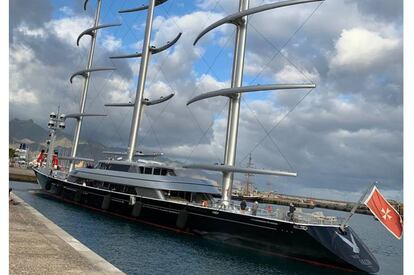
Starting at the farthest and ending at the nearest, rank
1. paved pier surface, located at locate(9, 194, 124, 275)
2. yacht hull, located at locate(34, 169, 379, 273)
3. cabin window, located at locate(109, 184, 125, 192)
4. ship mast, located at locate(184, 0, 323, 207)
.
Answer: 1. cabin window, located at locate(109, 184, 125, 192)
2. ship mast, located at locate(184, 0, 323, 207)
3. yacht hull, located at locate(34, 169, 379, 273)
4. paved pier surface, located at locate(9, 194, 124, 275)

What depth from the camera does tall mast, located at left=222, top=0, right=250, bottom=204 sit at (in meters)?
29.4

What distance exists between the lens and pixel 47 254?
1194 centimetres

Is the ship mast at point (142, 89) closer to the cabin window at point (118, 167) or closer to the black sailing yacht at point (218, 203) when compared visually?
the black sailing yacht at point (218, 203)

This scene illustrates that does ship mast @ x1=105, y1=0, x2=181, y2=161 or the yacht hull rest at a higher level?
ship mast @ x1=105, y1=0, x2=181, y2=161

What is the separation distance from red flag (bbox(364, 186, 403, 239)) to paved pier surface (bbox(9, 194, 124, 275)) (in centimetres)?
1243

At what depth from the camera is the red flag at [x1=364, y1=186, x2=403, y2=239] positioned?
17.5 metres

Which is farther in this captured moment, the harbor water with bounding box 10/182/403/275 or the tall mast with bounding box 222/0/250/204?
the tall mast with bounding box 222/0/250/204

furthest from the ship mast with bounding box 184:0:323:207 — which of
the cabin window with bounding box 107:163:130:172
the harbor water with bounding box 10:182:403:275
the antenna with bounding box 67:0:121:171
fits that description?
the antenna with bounding box 67:0:121:171

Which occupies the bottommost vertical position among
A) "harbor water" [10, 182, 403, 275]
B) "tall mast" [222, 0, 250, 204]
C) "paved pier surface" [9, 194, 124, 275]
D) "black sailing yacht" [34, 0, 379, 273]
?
"harbor water" [10, 182, 403, 275]

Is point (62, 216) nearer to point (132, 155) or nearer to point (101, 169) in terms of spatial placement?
point (101, 169)

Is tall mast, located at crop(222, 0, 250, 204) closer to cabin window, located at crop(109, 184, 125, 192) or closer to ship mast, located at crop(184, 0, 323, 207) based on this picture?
ship mast, located at crop(184, 0, 323, 207)

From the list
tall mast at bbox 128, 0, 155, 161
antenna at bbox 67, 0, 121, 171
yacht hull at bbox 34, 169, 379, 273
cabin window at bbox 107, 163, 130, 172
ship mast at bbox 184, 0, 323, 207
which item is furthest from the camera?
antenna at bbox 67, 0, 121, 171

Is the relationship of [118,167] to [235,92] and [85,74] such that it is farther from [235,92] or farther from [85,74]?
[85,74]

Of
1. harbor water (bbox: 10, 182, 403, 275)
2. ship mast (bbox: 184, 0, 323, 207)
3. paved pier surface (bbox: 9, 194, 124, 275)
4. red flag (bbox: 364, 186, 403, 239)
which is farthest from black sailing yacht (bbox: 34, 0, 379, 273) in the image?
paved pier surface (bbox: 9, 194, 124, 275)
